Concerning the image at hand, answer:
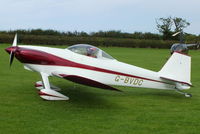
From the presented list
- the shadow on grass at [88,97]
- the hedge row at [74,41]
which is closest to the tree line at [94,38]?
the hedge row at [74,41]

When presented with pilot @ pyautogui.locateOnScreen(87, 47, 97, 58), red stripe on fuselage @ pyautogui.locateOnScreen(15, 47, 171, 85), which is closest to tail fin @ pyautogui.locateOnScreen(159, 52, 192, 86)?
pilot @ pyautogui.locateOnScreen(87, 47, 97, 58)

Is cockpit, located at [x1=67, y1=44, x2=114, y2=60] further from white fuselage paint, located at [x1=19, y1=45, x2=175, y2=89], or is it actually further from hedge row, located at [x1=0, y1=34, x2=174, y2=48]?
hedge row, located at [x1=0, y1=34, x2=174, y2=48]

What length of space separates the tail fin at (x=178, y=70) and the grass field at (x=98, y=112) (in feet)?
2.14

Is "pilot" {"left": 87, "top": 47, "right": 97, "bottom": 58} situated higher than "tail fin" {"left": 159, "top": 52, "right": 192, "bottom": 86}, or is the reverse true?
"pilot" {"left": 87, "top": 47, "right": 97, "bottom": 58}

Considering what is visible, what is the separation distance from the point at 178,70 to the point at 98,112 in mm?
Answer: 3345

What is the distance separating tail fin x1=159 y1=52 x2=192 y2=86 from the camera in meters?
Answer: 9.46

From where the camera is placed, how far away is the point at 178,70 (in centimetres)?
952

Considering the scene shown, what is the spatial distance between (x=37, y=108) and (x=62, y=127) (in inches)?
62.6

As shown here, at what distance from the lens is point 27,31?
50.3 meters

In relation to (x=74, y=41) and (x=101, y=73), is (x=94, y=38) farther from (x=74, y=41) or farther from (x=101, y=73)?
(x=101, y=73)

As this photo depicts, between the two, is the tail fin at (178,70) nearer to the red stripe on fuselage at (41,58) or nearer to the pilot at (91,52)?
the pilot at (91,52)

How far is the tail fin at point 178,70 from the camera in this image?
9461 mm

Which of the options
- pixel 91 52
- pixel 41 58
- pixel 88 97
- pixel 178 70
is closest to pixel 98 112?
pixel 88 97

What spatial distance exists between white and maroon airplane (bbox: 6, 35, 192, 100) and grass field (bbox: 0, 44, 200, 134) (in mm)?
498
